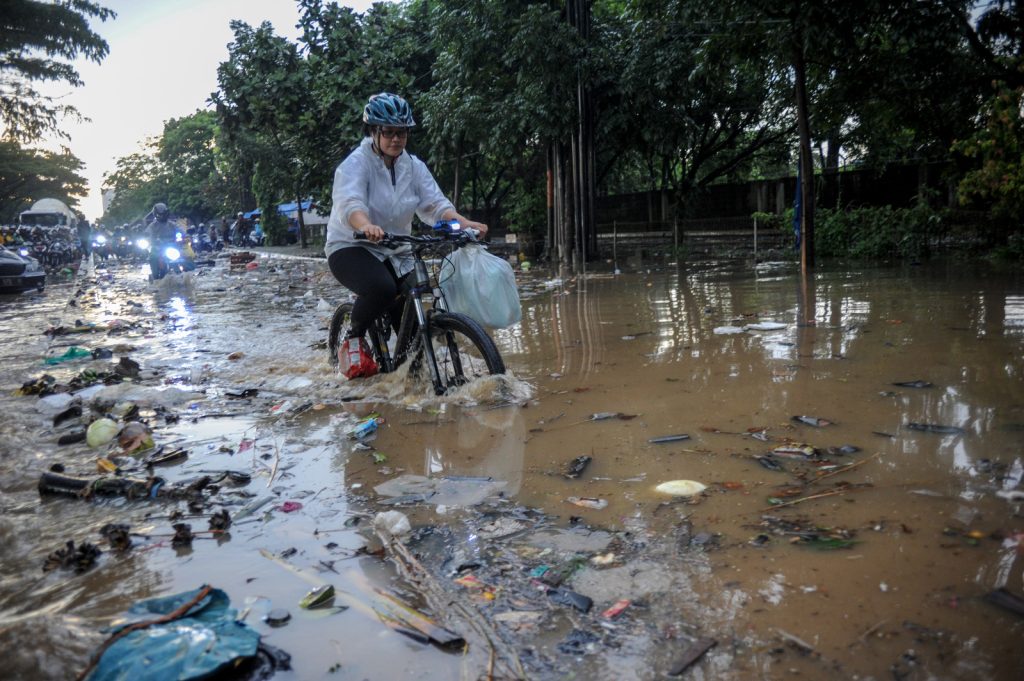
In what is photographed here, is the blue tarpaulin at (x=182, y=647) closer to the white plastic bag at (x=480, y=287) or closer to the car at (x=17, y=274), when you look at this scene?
the white plastic bag at (x=480, y=287)

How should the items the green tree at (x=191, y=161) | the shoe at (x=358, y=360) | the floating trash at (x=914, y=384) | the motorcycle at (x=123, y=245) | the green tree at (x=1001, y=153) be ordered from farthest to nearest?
the green tree at (x=191, y=161) → the motorcycle at (x=123, y=245) → the green tree at (x=1001, y=153) → the shoe at (x=358, y=360) → the floating trash at (x=914, y=384)

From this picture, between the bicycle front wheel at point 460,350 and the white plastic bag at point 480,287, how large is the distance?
13 cm

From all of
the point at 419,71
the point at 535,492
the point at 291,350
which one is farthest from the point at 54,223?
the point at 535,492

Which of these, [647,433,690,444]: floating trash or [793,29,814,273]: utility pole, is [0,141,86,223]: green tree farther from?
[647,433,690,444]: floating trash

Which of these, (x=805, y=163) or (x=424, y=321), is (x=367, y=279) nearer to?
(x=424, y=321)

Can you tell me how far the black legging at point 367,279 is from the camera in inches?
183

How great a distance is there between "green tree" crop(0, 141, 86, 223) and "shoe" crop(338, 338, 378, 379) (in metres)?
50.1

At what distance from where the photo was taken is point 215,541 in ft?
8.91

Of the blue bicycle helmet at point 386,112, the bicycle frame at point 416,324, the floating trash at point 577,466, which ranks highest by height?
the blue bicycle helmet at point 386,112

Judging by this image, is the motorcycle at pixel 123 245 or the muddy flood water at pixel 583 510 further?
the motorcycle at pixel 123 245

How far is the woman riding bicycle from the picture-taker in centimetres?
447

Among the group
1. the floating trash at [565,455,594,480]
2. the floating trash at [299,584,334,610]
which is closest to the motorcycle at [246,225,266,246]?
the floating trash at [565,455,594,480]

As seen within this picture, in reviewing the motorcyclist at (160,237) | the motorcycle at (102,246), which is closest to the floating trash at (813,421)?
the motorcyclist at (160,237)

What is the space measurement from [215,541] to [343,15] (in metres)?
16.2
